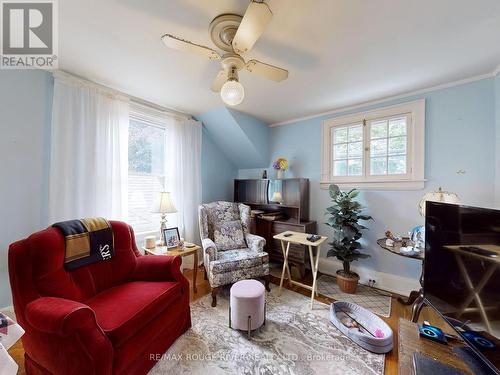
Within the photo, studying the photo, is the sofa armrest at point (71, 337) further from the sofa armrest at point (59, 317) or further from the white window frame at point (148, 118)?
the white window frame at point (148, 118)

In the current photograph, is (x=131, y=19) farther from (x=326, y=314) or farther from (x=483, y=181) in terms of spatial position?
(x=483, y=181)

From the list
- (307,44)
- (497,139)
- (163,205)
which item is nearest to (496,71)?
(497,139)

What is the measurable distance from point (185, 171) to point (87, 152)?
1.19 m

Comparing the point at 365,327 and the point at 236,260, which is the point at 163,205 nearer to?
the point at 236,260

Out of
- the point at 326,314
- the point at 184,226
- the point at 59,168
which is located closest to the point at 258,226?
the point at 184,226

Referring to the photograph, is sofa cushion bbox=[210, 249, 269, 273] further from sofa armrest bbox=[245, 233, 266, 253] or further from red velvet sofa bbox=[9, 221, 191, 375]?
red velvet sofa bbox=[9, 221, 191, 375]

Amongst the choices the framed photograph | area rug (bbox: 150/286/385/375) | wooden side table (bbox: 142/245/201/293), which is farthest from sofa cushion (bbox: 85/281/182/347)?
the framed photograph

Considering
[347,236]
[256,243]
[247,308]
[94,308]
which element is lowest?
[247,308]

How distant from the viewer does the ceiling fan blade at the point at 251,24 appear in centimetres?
98

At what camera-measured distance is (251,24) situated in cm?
108

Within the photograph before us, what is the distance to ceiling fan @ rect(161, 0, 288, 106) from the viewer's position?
109cm

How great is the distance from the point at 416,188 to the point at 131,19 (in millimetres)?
3103

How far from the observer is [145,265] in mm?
1810

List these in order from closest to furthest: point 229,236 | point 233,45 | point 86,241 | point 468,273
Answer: point 468,273 < point 233,45 < point 86,241 < point 229,236
